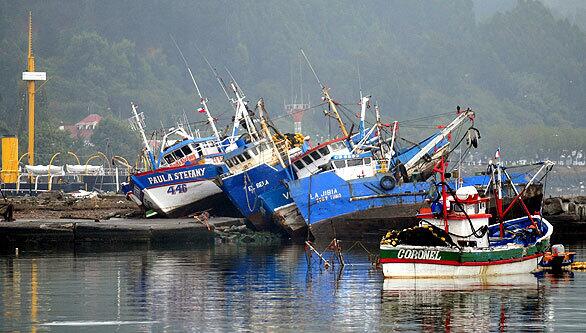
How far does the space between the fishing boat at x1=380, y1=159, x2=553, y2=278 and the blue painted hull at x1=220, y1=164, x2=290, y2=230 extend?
24.8 m

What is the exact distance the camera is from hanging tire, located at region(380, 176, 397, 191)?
65688 mm

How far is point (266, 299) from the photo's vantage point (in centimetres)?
4159

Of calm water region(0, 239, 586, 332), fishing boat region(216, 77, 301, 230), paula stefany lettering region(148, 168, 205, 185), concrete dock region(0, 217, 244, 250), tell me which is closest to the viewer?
calm water region(0, 239, 586, 332)

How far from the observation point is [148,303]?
135 ft

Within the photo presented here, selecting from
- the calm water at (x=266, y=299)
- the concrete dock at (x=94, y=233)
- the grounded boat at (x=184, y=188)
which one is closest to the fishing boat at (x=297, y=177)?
the concrete dock at (x=94, y=233)

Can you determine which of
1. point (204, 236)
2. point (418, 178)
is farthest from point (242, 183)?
point (418, 178)

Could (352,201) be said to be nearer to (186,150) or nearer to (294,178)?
(294,178)

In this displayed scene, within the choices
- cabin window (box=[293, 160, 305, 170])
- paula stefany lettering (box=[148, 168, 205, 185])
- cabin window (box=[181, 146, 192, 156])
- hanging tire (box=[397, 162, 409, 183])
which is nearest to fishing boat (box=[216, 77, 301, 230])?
cabin window (box=[293, 160, 305, 170])

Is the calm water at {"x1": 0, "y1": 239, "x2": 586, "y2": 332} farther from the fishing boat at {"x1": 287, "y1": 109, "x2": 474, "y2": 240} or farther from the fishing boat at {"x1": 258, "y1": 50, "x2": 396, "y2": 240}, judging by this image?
the fishing boat at {"x1": 258, "y1": 50, "x2": 396, "y2": 240}

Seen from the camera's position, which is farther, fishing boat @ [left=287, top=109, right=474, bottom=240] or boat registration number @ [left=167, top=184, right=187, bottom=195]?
boat registration number @ [left=167, top=184, right=187, bottom=195]

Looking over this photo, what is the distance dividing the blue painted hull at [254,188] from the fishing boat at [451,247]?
81.4ft

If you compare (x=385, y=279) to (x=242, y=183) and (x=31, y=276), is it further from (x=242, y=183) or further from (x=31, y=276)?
(x=242, y=183)

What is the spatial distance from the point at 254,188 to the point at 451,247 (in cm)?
2833

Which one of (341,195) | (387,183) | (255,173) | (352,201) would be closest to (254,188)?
(255,173)
